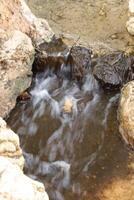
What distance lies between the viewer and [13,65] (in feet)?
19.5

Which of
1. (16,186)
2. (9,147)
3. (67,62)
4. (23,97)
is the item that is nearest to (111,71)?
(67,62)

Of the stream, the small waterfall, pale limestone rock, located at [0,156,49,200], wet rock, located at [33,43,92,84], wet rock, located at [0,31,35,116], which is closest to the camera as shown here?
pale limestone rock, located at [0,156,49,200]

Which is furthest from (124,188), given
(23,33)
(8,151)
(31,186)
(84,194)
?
(23,33)

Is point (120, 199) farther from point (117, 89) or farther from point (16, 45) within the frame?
point (16, 45)

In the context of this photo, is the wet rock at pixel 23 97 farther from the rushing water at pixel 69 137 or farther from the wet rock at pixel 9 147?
the wet rock at pixel 9 147

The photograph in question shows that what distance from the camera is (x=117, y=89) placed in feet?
20.3

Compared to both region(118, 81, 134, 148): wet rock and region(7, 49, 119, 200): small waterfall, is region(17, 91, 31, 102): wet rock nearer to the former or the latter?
region(7, 49, 119, 200): small waterfall

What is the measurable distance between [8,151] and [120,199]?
1.56m

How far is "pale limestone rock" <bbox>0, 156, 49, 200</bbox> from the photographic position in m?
3.12

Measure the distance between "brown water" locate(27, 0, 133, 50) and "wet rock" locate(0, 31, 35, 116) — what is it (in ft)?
4.02

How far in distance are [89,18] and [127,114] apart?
2919 mm

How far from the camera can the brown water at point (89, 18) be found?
7.15 meters

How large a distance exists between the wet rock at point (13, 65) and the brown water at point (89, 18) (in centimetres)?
123

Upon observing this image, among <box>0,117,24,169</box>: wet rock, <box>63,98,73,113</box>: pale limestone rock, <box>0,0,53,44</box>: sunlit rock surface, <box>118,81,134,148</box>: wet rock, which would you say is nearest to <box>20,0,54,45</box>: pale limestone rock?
<box>0,0,53,44</box>: sunlit rock surface
